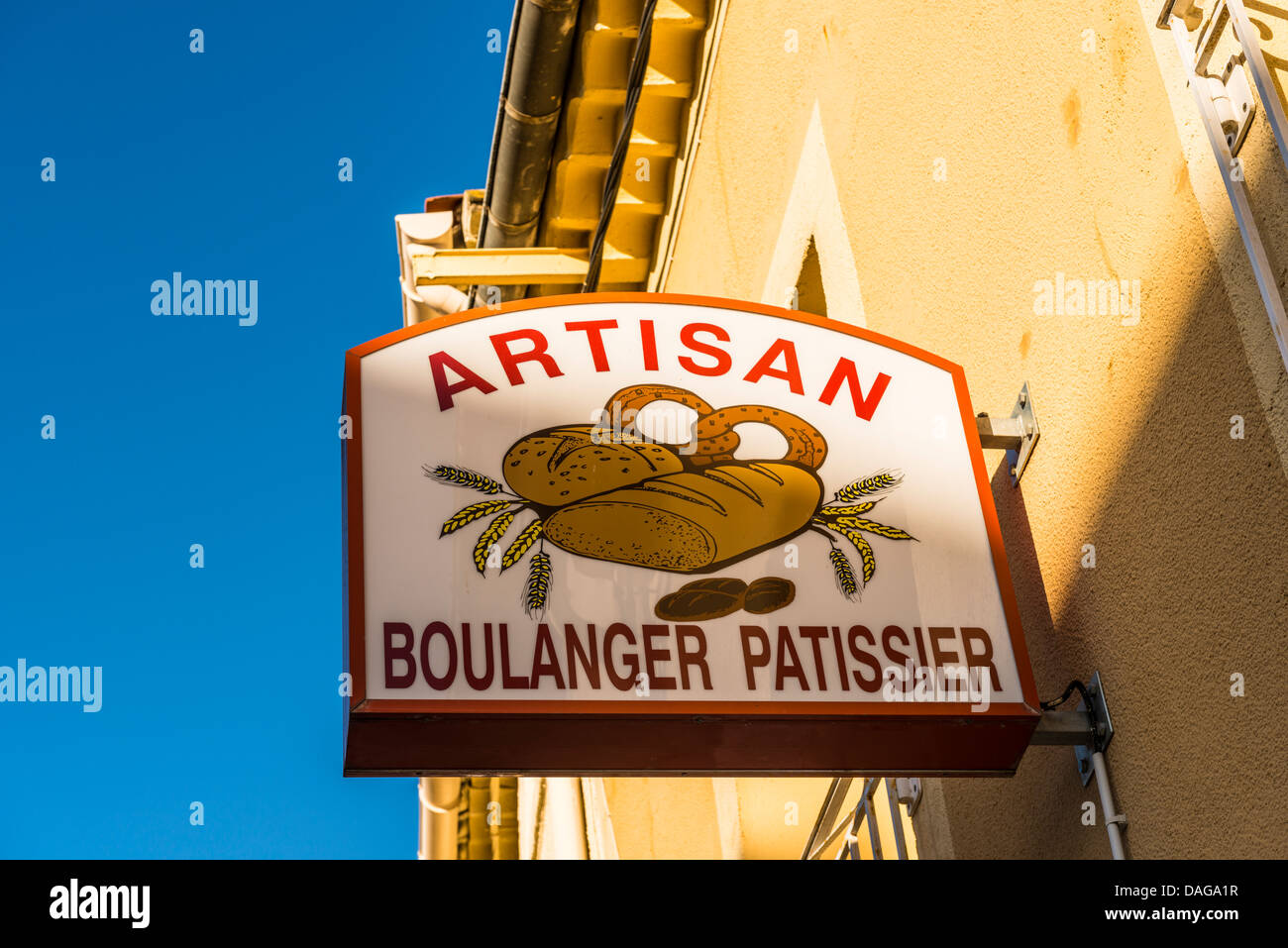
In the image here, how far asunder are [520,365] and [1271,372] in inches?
68.0

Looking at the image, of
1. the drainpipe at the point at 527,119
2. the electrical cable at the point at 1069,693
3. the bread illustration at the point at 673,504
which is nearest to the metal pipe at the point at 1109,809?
the electrical cable at the point at 1069,693

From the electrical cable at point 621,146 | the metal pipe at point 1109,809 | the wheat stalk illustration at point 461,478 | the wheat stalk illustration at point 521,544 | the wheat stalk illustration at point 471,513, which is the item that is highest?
the electrical cable at point 621,146

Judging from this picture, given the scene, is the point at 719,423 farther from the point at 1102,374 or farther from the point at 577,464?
the point at 1102,374

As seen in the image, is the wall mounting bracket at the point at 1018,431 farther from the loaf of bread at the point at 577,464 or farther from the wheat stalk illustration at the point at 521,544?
the wheat stalk illustration at the point at 521,544

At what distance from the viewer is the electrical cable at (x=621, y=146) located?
7.75m

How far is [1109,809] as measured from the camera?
10.8 ft

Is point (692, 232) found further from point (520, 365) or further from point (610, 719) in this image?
point (610, 719)

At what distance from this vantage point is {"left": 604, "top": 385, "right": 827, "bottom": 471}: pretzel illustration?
11.5 feet

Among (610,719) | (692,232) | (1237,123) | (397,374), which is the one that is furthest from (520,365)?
(692,232)

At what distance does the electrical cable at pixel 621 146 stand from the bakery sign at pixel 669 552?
172 inches

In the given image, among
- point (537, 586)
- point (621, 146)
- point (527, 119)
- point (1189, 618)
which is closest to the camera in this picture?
point (1189, 618)

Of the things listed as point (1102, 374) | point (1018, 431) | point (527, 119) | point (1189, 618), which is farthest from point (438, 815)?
point (1189, 618)

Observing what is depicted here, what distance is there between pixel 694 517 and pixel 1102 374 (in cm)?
105

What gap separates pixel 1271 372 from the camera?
280 centimetres
